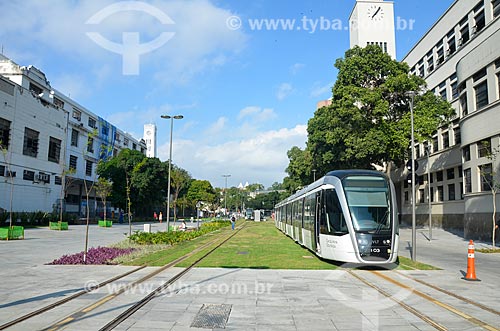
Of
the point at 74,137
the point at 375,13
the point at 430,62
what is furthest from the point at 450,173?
the point at 74,137

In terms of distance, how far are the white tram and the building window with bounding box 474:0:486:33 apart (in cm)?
2491

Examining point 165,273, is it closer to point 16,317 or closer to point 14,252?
point 16,317

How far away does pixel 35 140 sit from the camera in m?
45.4

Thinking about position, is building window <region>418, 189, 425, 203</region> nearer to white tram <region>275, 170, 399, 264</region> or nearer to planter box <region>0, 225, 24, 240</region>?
white tram <region>275, 170, 399, 264</region>

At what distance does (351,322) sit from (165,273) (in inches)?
260

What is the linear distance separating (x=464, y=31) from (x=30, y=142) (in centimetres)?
4449

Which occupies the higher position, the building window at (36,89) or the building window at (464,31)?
the building window at (464,31)

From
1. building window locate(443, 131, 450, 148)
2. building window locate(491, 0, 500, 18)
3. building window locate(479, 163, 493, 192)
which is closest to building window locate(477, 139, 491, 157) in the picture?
building window locate(479, 163, 493, 192)

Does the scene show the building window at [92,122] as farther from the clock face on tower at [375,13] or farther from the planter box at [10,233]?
the clock face on tower at [375,13]

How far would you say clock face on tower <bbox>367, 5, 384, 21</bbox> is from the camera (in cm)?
6931

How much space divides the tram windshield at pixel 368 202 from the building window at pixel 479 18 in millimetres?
24922

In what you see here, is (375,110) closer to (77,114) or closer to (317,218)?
(317,218)

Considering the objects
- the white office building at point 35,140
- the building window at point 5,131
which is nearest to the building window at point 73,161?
the white office building at point 35,140

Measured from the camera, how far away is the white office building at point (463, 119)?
87.8 ft
